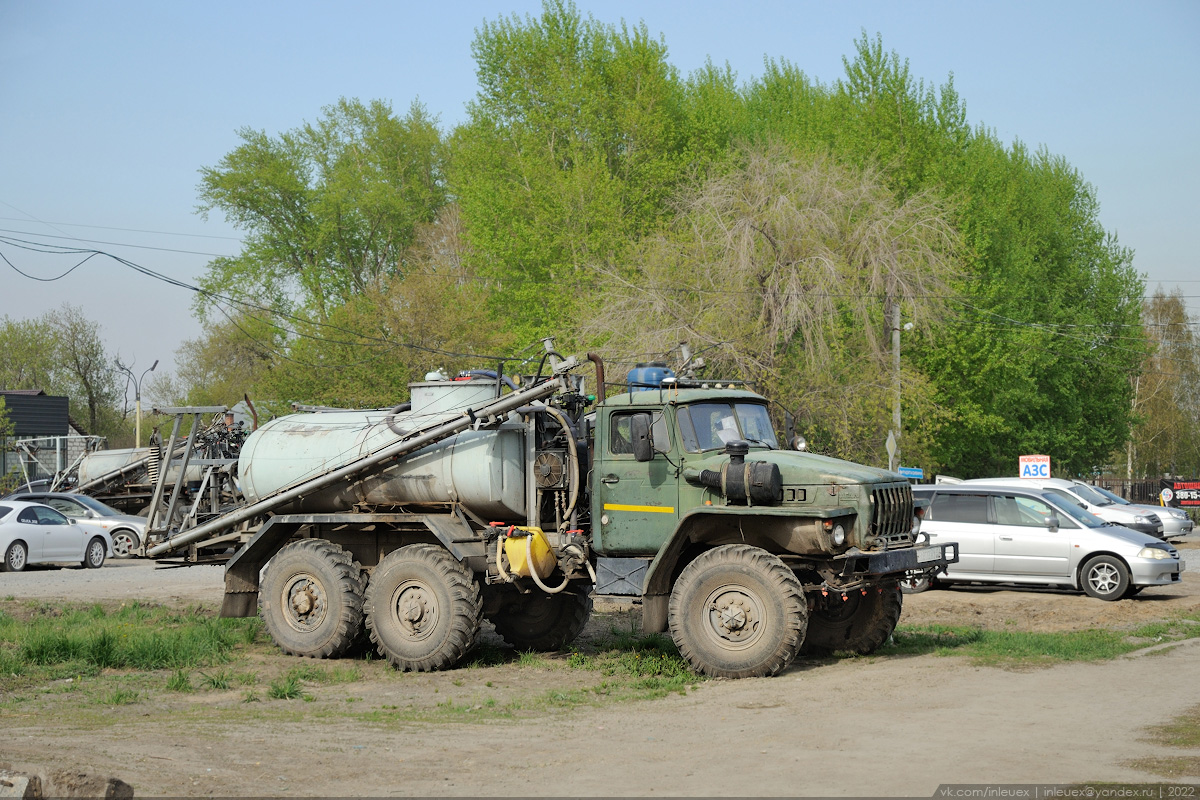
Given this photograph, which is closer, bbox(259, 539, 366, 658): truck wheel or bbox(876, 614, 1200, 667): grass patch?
bbox(876, 614, 1200, 667): grass patch

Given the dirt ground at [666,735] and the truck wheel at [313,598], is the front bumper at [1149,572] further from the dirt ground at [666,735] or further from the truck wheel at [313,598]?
the truck wheel at [313,598]

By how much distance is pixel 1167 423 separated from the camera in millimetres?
69250

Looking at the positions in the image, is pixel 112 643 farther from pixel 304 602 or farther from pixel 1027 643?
pixel 1027 643

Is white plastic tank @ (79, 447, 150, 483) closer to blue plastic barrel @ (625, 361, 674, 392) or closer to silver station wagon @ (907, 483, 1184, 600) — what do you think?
silver station wagon @ (907, 483, 1184, 600)

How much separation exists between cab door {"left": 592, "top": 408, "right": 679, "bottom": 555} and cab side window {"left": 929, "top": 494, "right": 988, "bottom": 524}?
8.22 metres

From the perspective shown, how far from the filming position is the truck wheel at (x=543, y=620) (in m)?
13.2

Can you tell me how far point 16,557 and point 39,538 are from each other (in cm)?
58

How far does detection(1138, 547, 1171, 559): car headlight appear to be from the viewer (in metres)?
16.6

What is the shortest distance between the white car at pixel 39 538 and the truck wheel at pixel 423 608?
1471cm

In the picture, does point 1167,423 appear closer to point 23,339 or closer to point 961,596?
point 961,596

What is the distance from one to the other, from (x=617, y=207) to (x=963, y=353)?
13391 millimetres

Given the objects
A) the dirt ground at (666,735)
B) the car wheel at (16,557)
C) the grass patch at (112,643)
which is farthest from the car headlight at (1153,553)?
the car wheel at (16,557)

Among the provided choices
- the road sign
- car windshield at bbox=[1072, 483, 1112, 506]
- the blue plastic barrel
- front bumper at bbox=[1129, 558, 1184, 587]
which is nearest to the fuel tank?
the blue plastic barrel

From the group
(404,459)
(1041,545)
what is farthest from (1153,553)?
(404,459)
